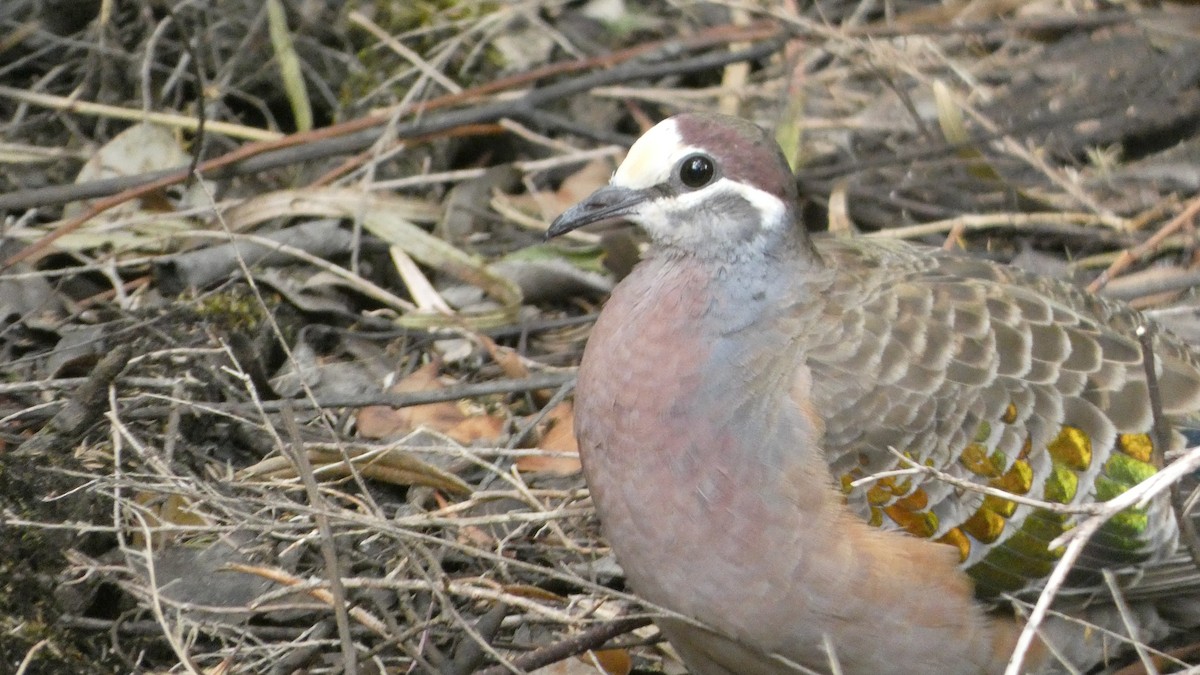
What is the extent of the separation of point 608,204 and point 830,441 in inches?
28.3

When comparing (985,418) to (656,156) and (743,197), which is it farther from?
(656,156)

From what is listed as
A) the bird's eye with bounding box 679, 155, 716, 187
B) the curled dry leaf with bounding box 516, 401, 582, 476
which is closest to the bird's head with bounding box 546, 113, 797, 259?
the bird's eye with bounding box 679, 155, 716, 187

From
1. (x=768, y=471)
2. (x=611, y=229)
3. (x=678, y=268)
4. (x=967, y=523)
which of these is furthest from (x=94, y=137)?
(x=967, y=523)

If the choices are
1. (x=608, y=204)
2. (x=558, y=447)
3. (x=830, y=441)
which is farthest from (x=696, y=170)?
(x=558, y=447)

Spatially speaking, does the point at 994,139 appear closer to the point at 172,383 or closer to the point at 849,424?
the point at 849,424

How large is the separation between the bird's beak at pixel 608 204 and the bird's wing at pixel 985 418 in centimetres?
48

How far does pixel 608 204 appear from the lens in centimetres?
317

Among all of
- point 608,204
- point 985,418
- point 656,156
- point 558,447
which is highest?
point 656,156

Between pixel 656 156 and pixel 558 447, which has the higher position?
pixel 656 156

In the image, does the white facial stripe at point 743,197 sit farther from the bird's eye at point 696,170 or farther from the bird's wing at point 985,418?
the bird's wing at point 985,418

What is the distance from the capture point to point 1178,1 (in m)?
5.56

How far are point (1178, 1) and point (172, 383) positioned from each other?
13.6 feet

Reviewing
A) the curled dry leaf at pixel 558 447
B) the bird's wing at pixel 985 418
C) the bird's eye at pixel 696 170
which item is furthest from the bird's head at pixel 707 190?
the curled dry leaf at pixel 558 447

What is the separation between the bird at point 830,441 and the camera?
2926 millimetres
